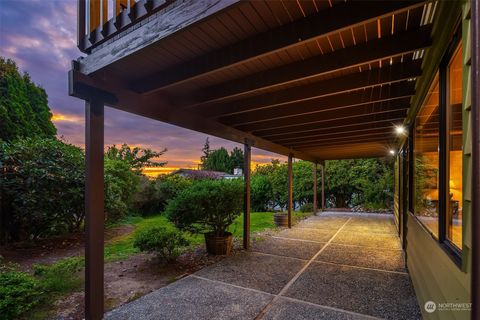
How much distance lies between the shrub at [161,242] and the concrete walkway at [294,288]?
60 cm

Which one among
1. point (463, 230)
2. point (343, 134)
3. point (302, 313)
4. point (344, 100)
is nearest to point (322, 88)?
point (344, 100)

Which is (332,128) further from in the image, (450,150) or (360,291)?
(450,150)

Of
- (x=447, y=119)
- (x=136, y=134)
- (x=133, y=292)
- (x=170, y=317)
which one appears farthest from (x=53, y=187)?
(x=447, y=119)

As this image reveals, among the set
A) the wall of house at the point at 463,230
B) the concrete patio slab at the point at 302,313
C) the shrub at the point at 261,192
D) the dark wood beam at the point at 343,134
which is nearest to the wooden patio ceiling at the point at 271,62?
the wall of house at the point at 463,230

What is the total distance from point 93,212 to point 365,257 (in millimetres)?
4328

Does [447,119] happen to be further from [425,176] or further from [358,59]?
[425,176]

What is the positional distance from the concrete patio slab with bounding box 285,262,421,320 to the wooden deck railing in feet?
10.7

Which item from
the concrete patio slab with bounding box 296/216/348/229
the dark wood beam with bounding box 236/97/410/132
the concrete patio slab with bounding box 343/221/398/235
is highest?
the dark wood beam with bounding box 236/97/410/132

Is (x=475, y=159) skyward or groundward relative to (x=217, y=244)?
skyward

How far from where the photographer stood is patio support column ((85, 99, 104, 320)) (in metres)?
2.46

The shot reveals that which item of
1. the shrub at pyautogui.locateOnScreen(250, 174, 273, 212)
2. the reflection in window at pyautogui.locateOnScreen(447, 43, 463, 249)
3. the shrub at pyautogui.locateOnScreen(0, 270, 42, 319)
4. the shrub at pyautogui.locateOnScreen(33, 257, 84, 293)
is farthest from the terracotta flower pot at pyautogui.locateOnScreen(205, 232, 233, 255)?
the shrub at pyautogui.locateOnScreen(250, 174, 273, 212)

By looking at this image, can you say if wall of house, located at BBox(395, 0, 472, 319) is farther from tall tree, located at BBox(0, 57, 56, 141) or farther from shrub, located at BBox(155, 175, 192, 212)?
tall tree, located at BBox(0, 57, 56, 141)

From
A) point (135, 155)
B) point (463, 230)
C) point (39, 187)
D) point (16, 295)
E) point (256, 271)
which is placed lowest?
point (256, 271)

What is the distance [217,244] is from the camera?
4.59m
